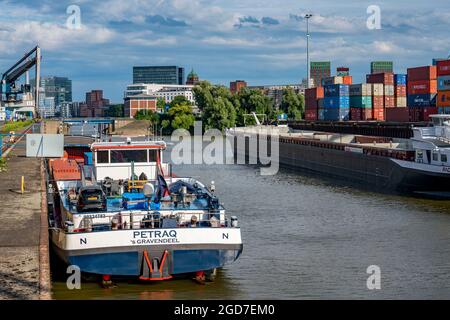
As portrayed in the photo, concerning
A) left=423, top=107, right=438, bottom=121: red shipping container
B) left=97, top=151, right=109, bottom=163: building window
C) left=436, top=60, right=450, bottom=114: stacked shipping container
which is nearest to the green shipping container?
left=423, top=107, right=438, bottom=121: red shipping container

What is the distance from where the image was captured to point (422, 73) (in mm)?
68125

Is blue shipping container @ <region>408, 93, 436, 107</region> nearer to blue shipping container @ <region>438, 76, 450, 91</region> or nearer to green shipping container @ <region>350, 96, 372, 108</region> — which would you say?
blue shipping container @ <region>438, 76, 450, 91</region>

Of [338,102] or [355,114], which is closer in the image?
[355,114]

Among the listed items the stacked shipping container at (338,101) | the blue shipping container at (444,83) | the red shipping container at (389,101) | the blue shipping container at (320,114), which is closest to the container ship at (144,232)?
the blue shipping container at (444,83)

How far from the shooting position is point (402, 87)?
8419 cm

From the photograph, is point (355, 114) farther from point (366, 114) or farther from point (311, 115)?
point (311, 115)

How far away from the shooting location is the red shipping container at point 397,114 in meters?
71.3

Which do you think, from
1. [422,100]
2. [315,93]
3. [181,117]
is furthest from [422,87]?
[181,117]

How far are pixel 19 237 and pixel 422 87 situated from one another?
5542 cm

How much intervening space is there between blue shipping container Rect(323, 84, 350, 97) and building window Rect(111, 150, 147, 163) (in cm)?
6582

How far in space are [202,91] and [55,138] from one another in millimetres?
83193

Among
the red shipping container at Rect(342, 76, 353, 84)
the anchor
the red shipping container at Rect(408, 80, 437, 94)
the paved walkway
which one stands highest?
the red shipping container at Rect(342, 76, 353, 84)

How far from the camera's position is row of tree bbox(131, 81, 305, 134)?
115 metres
